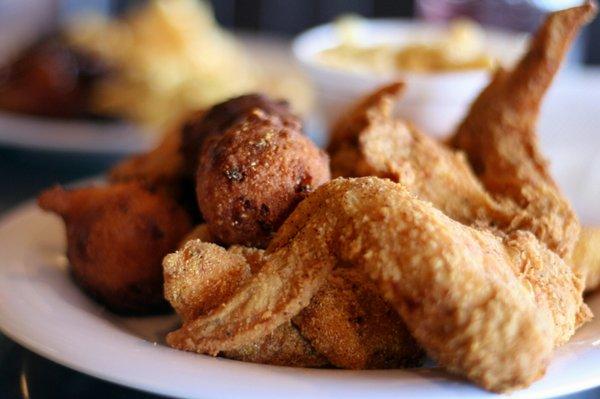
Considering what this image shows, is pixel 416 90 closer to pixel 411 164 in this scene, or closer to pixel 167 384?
pixel 411 164

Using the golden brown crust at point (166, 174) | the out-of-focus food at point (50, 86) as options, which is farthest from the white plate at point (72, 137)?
the golden brown crust at point (166, 174)

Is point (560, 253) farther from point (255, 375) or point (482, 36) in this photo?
point (482, 36)

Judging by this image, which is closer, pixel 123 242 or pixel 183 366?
pixel 183 366

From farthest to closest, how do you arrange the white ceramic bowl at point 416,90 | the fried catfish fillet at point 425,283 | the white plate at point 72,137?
the white plate at point 72,137
the white ceramic bowl at point 416,90
the fried catfish fillet at point 425,283

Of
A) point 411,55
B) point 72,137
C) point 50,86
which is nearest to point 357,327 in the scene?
point 411,55

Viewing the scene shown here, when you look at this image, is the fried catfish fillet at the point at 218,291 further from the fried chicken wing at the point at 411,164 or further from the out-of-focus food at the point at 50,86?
the out-of-focus food at the point at 50,86

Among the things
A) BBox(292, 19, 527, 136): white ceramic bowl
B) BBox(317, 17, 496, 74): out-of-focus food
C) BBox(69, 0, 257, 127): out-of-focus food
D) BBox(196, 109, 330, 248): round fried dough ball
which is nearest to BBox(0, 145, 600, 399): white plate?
BBox(196, 109, 330, 248): round fried dough ball

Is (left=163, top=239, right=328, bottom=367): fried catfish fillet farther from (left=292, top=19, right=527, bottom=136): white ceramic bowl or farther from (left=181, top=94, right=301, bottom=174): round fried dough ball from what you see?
(left=292, top=19, right=527, bottom=136): white ceramic bowl
